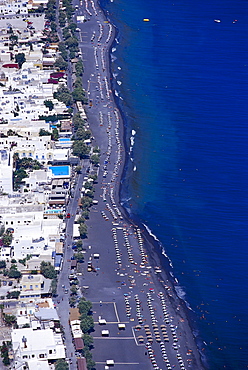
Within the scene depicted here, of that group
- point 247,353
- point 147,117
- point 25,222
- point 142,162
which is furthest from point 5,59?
point 247,353

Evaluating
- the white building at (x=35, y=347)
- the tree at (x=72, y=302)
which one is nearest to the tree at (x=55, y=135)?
the tree at (x=72, y=302)

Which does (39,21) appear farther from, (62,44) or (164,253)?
(164,253)

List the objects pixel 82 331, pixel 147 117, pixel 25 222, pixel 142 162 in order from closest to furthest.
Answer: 1. pixel 82 331
2. pixel 25 222
3. pixel 142 162
4. pixel 147 117

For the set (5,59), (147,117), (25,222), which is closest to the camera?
(25,222)

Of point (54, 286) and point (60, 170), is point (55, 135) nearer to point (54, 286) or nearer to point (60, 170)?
point (60, 170)

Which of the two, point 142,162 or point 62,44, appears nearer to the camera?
point 142,162
